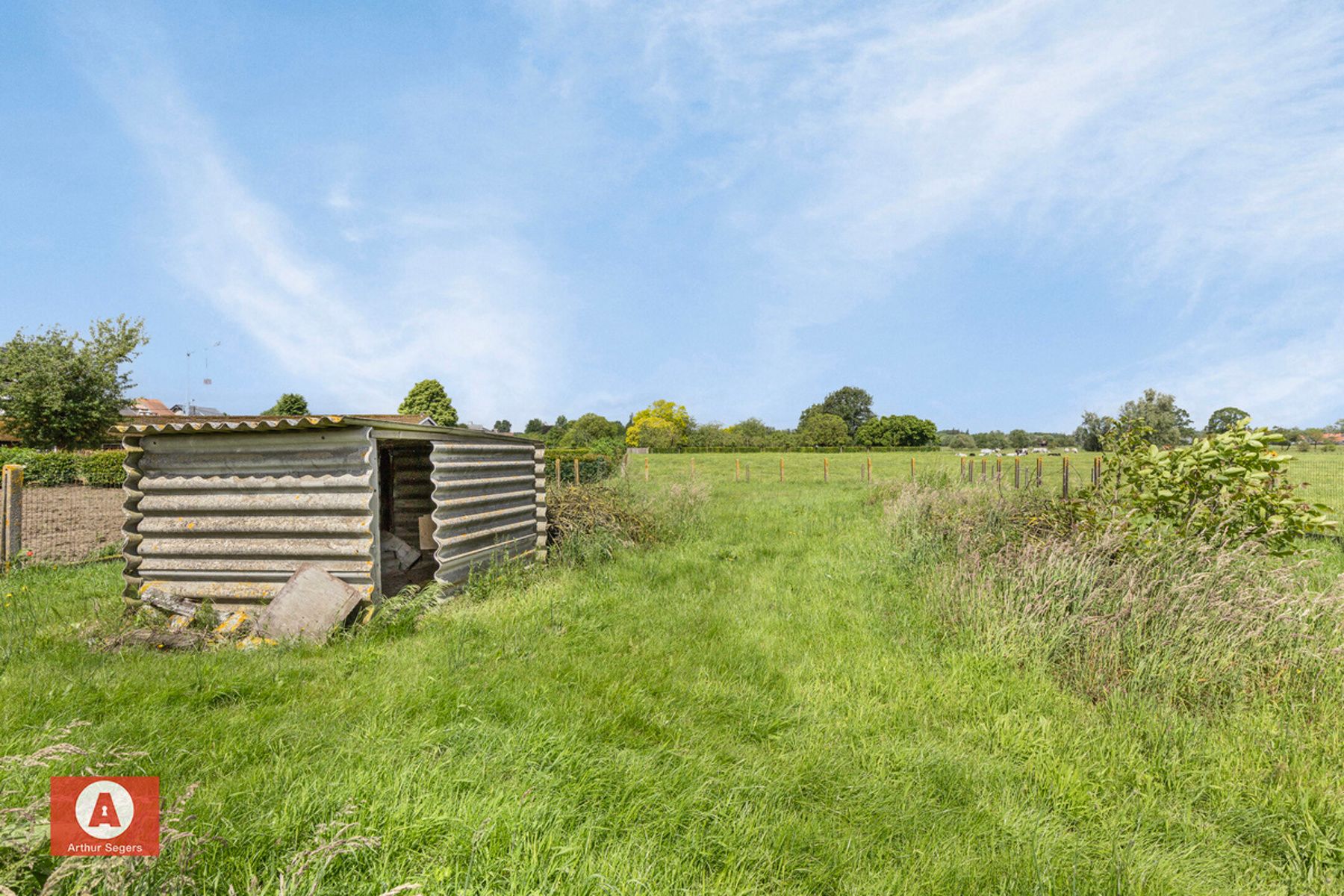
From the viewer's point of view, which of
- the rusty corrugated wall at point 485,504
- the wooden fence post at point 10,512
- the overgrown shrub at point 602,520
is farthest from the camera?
the overgrown shrub at point 602,520

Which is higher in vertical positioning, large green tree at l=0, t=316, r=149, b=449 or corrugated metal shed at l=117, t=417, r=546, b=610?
large green tree at l=0, t=316, r=149, b=449

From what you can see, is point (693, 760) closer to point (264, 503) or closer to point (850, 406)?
point (264, 503)

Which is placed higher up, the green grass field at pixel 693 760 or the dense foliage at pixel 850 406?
the dense foliage at pixel 850 406

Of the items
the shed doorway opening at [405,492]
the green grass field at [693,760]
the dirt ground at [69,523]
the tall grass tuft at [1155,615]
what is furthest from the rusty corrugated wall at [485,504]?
the dirt ground at [69,523]

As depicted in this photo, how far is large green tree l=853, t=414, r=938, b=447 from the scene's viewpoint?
308 feet

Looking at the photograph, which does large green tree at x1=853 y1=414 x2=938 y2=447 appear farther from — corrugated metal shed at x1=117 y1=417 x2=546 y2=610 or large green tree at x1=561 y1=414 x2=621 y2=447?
corrugated metal shed at x1=117 y1=417 x2=546 y2=610

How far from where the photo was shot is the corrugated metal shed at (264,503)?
21.0 ft

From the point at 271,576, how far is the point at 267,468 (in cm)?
116

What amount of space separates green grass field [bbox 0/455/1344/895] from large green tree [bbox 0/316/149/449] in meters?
32.6

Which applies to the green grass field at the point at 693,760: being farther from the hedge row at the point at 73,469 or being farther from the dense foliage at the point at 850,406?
the dense foliage at the point at 850,406

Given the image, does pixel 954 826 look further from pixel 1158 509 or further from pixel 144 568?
pixel 144 568

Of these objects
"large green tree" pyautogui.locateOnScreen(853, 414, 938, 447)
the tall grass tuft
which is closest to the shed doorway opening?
the tall grass tuft

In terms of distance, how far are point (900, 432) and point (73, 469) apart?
9133 cm

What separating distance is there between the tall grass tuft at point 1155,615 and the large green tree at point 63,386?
39.5 m
